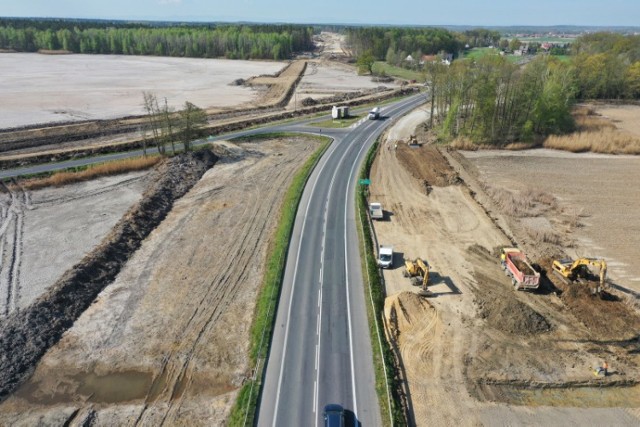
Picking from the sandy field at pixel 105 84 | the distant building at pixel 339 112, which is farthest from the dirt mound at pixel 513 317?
the sandy field at pixel 105 84

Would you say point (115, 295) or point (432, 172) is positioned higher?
point (432, 172)

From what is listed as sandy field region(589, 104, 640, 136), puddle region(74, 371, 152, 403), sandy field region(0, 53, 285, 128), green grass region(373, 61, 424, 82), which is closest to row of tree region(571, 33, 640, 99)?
sandy field region(589, 104, 640, 136)

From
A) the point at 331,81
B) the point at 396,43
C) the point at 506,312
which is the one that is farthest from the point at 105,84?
the point at 506,312

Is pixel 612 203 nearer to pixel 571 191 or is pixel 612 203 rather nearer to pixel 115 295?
pixel 571 191

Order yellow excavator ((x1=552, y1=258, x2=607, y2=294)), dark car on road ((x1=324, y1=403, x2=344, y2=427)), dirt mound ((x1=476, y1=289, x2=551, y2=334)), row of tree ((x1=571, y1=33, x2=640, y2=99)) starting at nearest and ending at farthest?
dark car on road ((x1=324, y1=403, x2=344, y2=427)) → dirt mound ((x1=476, y1=289, x2=551, y2=334)) → yellow excavator ((x1=552, y1=258, x2=607, y2=294)) → row of tree ((x1=571, y1=33, x2=640, y2=99))

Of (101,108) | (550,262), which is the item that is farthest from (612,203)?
(101,108)

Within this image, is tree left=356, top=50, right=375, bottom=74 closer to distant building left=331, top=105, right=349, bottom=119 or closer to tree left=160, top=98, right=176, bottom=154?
distant building left=331, top=105, right=349, bottom=119

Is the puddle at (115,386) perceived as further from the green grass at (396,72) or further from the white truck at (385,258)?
the green grass at (396,72)
